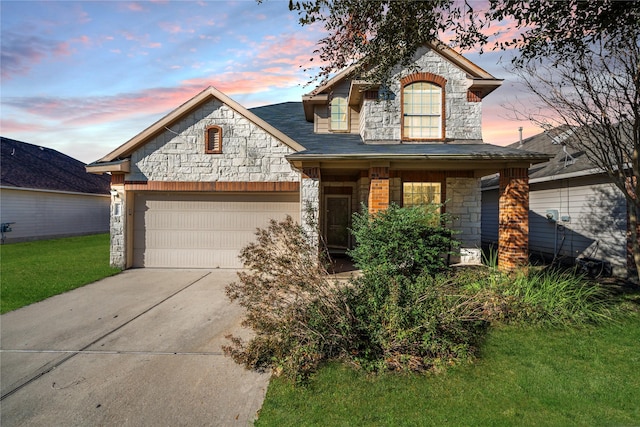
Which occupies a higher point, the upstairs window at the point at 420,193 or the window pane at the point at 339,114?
the window pane at the point at 339,114

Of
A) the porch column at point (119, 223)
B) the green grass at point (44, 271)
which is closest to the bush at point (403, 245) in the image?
the green grass at point (44, 271)

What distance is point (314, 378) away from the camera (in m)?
3.73

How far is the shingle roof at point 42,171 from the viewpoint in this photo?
1758 centimetres

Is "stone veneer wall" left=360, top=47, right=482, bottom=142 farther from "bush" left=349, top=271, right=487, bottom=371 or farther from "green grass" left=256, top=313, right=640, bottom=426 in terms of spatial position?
"green grass" left=256, top=313, right=640, bottom=426

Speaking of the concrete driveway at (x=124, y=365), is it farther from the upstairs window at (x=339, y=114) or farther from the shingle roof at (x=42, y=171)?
the shingle roof at (x=42, y=171)

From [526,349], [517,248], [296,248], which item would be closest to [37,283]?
[296,248]

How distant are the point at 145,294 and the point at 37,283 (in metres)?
3.28

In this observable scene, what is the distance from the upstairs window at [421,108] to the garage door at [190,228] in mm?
4730

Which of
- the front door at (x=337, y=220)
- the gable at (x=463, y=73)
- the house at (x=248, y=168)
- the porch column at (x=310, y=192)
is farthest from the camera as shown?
the front door at (x=337, y=220)

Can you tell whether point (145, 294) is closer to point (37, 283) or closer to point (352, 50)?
point (37, 283)

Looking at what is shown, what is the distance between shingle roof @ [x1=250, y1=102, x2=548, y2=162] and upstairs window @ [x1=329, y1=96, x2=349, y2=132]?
38 centimetres

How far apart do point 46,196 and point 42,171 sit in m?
2.45

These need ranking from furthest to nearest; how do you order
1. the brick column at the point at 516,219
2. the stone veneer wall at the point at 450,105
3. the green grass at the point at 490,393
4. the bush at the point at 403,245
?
the stone veneer wall at the point at 450,105 → the brick column at the point at 516,219 → the bush at the point at 403,245 → the green grass at the point at 490,393

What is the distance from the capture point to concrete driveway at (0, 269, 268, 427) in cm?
323
